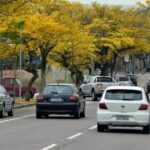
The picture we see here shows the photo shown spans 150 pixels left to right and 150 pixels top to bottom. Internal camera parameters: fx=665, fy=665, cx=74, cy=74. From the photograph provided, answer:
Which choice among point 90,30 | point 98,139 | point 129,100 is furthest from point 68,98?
point 90,30

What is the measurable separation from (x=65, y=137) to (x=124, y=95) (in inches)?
124

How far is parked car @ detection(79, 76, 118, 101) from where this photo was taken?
164 ft

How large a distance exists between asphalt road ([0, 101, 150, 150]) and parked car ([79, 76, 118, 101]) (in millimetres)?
22541

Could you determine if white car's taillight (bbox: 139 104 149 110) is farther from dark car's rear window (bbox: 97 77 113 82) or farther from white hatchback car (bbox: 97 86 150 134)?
dark car's rear window (bbox: 97 77 113 82)

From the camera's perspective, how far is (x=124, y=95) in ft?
72.9

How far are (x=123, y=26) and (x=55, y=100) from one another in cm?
4673

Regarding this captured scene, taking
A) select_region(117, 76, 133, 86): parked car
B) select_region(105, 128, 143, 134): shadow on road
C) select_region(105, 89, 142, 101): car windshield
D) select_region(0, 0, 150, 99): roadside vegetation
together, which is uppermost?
select_region(0, 0, 150, 99): roadside vegetation

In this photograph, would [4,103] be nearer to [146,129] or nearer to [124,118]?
[124,118]

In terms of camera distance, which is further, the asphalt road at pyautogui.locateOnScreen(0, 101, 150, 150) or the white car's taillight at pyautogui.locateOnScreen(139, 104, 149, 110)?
the white car's taillight at pyautogui.locateOnScreen(139, 104, 149, 110)

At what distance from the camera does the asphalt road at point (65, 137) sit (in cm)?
1722

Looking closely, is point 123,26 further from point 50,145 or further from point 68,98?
point 50,145

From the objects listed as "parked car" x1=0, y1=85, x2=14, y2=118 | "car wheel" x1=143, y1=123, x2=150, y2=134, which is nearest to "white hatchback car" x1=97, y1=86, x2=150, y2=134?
"car wheel" x1=143, y1=123, x2=150, y2=134

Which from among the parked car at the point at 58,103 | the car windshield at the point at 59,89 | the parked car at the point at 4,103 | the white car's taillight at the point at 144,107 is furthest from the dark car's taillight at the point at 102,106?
the parked car at the point at 4,103

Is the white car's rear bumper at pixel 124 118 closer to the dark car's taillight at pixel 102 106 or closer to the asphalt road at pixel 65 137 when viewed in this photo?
the dark car's taillight at pixel 102 106
